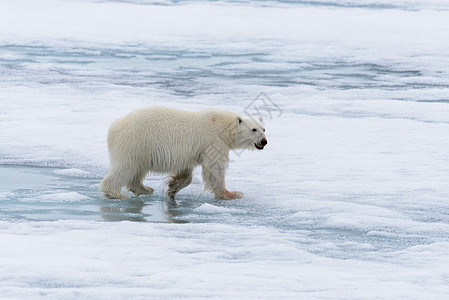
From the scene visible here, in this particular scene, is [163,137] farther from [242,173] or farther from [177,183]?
[242,173]

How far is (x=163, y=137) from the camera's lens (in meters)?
5.67

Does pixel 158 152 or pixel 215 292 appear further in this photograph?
pixel 158 152

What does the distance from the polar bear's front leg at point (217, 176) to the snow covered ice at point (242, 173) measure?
14cm

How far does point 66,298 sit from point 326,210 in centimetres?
237

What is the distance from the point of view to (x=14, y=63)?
1297 cm

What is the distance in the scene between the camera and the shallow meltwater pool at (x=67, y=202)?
5207 millimetres

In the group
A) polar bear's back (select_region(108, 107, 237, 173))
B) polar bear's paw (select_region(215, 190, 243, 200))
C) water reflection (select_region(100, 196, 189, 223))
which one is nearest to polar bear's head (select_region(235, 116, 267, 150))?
polar bear's back (select_region(108, 107, 237, 173))

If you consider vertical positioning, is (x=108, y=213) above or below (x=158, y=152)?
below

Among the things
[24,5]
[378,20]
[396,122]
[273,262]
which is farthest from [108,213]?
[24,5]

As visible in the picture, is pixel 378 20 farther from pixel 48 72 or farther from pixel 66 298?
pixel 66 298

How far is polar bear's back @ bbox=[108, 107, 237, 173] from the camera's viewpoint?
18.3ft

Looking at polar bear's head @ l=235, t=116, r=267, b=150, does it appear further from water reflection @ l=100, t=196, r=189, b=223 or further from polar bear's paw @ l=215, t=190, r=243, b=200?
water reflection @ l=100, t=196, r=189, b=223

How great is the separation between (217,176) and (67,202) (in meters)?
1.10

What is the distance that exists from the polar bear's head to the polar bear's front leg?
19 centimetres
